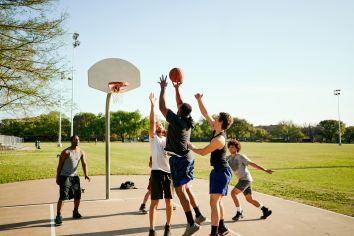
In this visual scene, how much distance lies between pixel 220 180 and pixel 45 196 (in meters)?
7.00

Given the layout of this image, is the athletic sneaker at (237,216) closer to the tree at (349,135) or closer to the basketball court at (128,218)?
the basketball court at (128,218)

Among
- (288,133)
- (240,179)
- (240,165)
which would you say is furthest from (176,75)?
(288,133)

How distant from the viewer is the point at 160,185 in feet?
18.1

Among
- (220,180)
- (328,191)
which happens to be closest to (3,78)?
(220,180)

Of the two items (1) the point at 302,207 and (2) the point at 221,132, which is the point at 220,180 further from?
(1) the point at 302,207

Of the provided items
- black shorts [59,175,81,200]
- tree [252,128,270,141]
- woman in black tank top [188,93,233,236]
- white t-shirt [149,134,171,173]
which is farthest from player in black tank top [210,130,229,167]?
tree [252,128,270,141]

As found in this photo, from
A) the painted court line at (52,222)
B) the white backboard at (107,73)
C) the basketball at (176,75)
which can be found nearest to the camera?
the painted court line at (52,222)

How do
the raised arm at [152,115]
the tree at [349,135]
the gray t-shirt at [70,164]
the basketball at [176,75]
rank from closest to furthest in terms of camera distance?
the raised arm at [152,115] → the basketball at [176,75] → the gray t-shirt at [70,164] → the tree at [349,135]

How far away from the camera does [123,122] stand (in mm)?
123250

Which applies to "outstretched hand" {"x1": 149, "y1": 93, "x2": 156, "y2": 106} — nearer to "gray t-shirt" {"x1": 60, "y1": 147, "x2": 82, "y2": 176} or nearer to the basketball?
the basketball

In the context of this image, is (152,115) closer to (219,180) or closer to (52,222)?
(219,180)

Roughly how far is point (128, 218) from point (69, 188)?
1.48 metres

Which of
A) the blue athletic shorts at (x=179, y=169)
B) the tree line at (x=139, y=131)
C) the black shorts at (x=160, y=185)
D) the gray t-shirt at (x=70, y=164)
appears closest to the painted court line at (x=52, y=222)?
the gray t-shirt at (x=70, y=164)

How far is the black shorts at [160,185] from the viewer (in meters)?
5.44
